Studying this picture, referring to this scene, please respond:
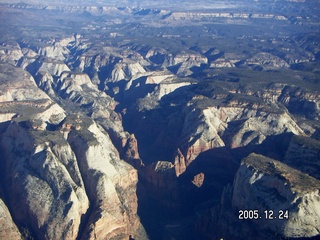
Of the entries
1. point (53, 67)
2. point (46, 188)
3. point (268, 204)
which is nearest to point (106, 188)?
point (46, 188)

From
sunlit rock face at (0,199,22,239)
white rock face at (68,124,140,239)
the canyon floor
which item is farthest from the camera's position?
white rock face at (68,124,140,239)

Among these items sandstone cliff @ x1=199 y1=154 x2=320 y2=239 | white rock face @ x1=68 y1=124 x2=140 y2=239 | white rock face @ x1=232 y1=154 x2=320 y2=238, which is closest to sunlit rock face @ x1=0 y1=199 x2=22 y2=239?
white rock face @ x1=68 y1=124 x2=140 y2=239

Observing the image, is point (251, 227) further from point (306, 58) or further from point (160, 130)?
point (306, 58)

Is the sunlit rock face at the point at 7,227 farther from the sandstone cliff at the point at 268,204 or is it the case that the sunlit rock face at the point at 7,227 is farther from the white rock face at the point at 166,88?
the white rock face at the point at 166,88

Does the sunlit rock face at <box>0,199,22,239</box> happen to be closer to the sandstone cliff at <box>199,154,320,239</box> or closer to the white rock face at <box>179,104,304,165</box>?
the sandstone cliff at <box>199,154,320,239</box>

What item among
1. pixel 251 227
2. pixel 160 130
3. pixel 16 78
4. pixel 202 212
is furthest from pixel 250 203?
pixel 16 78

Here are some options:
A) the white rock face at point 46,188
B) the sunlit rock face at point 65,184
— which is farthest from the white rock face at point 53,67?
the white rock face at point 46,188

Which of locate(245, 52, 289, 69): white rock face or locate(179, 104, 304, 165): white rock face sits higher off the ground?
locate(179, 104, 304, 165): white rock face

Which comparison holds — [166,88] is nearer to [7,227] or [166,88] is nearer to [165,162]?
[165,162]
